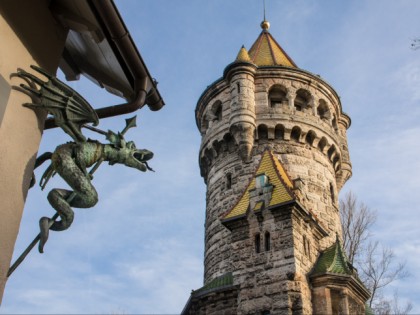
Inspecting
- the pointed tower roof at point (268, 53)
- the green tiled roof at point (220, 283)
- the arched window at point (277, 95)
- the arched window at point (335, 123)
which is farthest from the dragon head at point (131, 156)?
the arched window at point (335, 123)

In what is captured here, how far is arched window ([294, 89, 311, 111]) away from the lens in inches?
776

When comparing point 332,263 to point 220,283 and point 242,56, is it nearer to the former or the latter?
point 220,283

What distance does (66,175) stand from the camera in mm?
3707

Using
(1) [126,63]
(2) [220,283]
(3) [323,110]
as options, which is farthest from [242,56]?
(1) [126,63]

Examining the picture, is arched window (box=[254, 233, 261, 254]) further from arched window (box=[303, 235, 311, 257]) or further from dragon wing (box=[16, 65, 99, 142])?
dragon wing (box=[16, 65, 99, 142])

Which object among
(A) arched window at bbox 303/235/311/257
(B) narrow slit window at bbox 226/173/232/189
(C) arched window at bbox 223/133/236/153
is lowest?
(A) arched window at bbox 303/235/311/257

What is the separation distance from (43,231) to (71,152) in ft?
1.98

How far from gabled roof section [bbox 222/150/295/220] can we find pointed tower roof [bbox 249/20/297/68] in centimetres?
593

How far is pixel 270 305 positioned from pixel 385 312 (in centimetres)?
1054

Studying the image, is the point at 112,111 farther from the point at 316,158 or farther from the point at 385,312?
the point at 385,312

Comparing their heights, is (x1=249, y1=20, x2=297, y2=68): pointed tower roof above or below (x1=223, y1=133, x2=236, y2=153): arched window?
above

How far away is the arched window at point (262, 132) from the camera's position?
1856 cm

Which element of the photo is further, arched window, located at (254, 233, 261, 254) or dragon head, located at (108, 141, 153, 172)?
arched window, located at (254, 233, 261, 254)

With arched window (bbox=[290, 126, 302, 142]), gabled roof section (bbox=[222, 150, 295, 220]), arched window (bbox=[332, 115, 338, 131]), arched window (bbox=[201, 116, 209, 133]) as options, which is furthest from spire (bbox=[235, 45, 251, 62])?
gabled roof section (bbox=[222, 150, 295, 220])
